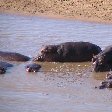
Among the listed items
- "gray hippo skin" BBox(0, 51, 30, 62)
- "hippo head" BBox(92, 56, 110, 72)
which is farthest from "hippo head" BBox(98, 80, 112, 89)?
"gray hippo skin" BBox(0, 51, 30, 62)

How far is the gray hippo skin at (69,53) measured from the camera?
39.9ft

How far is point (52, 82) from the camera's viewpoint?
33.0ft

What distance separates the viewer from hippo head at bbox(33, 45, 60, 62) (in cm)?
1216

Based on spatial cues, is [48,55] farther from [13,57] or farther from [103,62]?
[103,62]

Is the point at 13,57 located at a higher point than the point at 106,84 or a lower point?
higher

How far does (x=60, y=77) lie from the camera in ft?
34.4

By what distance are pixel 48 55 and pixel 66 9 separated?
27.0ft

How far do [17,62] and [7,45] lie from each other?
7.53 feet

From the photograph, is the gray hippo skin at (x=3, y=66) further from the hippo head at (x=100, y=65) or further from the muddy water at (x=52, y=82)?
the hippo head at (x=100, y=65)

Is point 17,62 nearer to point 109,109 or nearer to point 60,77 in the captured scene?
point 60,77

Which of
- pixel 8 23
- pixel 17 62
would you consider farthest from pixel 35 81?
pixel 8 23

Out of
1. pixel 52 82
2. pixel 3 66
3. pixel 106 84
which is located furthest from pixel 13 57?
pixel 106 84

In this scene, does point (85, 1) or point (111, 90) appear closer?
point (111, 90)

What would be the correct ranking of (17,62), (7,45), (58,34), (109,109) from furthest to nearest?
(58,34)
(7,45)
(17,62)
(109,109)
